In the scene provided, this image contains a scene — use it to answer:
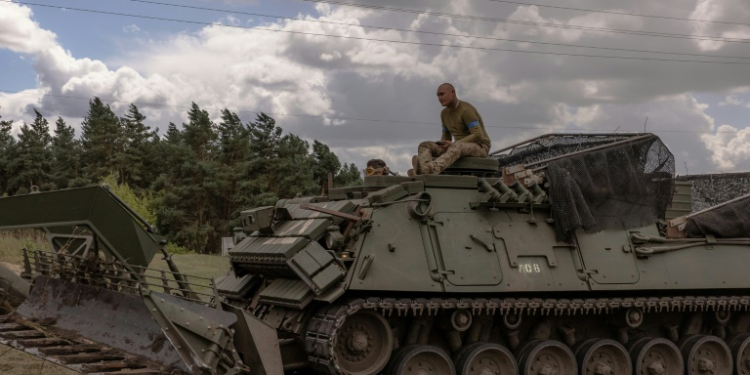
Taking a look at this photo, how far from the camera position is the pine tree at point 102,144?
184 feet

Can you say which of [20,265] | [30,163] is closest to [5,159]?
[30,163]

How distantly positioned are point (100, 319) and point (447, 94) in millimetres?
6085

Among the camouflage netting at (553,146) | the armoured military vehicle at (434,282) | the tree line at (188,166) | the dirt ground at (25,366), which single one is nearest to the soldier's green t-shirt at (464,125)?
the armoured military vehicle at (434,282)

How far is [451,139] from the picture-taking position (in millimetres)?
12938

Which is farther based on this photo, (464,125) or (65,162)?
(65,162)

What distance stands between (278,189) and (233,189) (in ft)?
12.1

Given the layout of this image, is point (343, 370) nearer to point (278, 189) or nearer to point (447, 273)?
point (447, 273)

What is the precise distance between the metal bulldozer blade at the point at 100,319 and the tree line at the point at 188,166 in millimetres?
31405

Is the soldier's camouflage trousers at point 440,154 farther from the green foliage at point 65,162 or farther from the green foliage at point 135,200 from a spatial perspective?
the green foliage at point 65,162

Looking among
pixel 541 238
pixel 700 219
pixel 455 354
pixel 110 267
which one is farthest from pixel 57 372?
pixel 700 219

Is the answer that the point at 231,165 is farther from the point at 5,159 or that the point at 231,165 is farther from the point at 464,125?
the point at 464,125

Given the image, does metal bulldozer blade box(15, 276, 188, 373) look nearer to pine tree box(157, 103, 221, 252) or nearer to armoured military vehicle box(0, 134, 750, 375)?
armoured military vehicle box(0, 134, 750, 375)

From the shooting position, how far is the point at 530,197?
36.4 ft

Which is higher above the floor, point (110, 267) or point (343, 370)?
point (110, 267)
